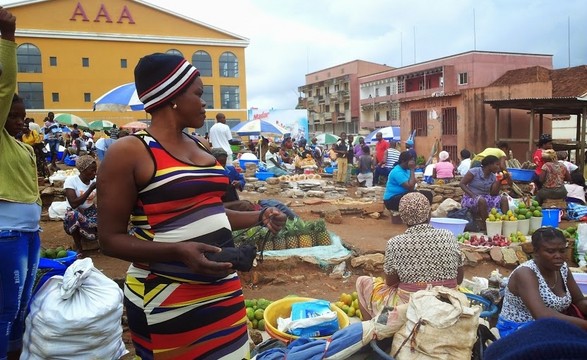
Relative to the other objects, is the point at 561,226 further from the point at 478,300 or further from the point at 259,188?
the point at 259,188

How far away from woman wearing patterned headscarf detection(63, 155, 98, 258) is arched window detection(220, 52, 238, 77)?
1527 inches

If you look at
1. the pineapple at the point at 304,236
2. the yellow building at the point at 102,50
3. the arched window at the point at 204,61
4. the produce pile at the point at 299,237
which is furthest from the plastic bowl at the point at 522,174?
the arched window at the point at 204,61

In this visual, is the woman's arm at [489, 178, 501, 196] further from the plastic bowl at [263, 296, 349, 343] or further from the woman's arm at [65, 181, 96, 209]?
the woman's arm at [65, 181, 96, 209]

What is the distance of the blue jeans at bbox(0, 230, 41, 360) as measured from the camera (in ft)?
7.48

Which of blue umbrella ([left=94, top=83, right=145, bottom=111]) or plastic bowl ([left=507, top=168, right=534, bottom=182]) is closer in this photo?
blue umbrella ([left=94, top=83, right=145, bottom=111])

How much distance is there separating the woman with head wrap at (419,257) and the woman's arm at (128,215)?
2000 millimetres

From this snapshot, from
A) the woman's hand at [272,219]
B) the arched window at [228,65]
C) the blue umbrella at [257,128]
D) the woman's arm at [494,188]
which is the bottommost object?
the woman's arm at [494,188]

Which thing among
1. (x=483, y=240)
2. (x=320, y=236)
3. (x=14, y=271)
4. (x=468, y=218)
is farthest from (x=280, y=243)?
(x=14, y=271)

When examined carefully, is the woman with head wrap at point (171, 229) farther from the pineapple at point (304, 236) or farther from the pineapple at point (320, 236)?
the pineapple at point (320, 236)

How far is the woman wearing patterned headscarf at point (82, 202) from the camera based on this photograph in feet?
17.4

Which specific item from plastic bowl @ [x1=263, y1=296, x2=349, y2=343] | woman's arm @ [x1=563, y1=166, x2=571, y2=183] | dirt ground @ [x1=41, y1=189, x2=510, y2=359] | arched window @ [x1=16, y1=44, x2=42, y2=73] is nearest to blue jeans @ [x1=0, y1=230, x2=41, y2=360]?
plastic bowl @ [x1=263, y1=296, x2=349, y2=343]

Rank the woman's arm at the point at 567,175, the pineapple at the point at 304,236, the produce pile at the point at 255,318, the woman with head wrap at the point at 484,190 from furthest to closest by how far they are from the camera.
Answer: the woman's arm at the point at 567,175 < the woman with head wrap at the point at 484,190 < the pineapple at the point at 304,236 < the produce pile at the point at 255,318

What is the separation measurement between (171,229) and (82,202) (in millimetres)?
4247

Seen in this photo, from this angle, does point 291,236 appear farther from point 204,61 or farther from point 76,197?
point 204,61
